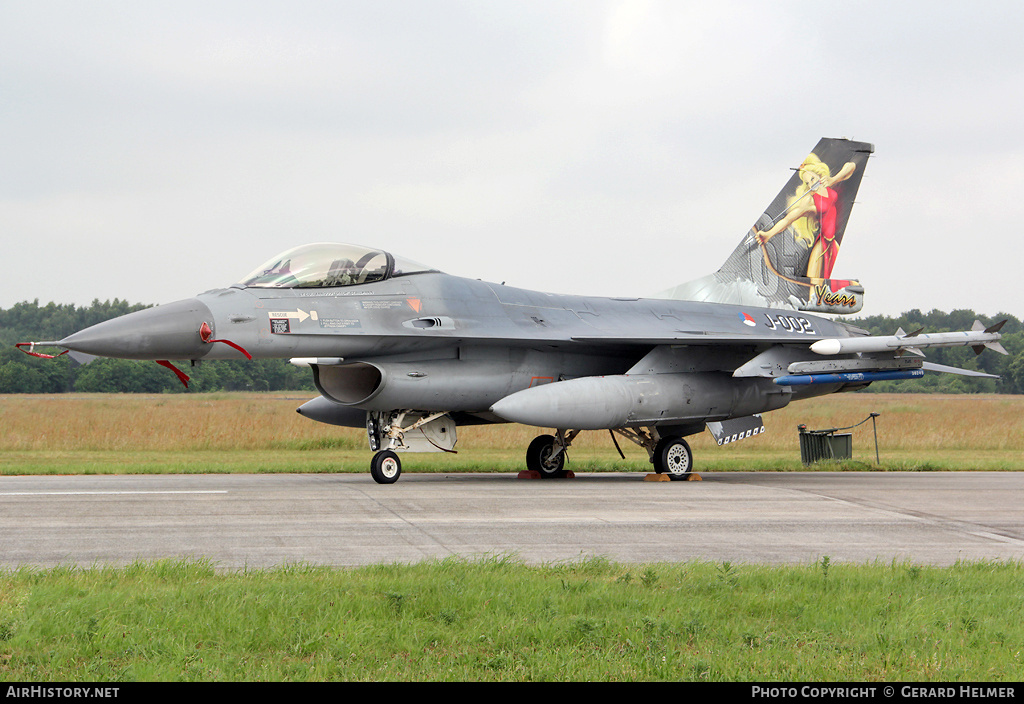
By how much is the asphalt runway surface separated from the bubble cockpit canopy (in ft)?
9.21

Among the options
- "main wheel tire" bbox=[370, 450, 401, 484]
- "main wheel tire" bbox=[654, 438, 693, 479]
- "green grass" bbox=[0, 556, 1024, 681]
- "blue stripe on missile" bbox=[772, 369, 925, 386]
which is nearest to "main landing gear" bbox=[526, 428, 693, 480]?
"main wheel tire" bbox=[654, 438, 693, 479]

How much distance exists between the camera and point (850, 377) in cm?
1627

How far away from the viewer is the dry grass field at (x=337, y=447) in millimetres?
18609

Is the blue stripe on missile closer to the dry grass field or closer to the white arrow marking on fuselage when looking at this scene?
the dry grass field

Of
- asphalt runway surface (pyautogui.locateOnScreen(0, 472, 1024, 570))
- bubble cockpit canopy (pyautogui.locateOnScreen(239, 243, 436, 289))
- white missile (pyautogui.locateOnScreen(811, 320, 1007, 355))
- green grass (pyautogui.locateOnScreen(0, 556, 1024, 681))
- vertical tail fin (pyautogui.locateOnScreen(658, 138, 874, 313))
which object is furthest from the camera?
vertical tail fin (pyautogui.locateOnScreen(658, 138, 874, 313))

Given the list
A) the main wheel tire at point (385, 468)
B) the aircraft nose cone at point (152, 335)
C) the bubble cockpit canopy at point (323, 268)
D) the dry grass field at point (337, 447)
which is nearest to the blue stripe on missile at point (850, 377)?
the dry grass field at point (337, 447)

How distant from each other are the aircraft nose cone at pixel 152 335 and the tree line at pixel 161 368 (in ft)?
77.3

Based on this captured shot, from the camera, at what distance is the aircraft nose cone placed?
12.2 metres

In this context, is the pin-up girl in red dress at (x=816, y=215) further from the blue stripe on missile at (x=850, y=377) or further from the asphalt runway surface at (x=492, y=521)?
the asphalt runway surface at (x=492, y=521)

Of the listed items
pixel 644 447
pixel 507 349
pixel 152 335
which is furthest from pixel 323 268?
pixel 644 447

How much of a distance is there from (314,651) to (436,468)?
13.4 metres

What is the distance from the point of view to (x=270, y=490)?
42.0 ft

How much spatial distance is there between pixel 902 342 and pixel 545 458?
611 cm
